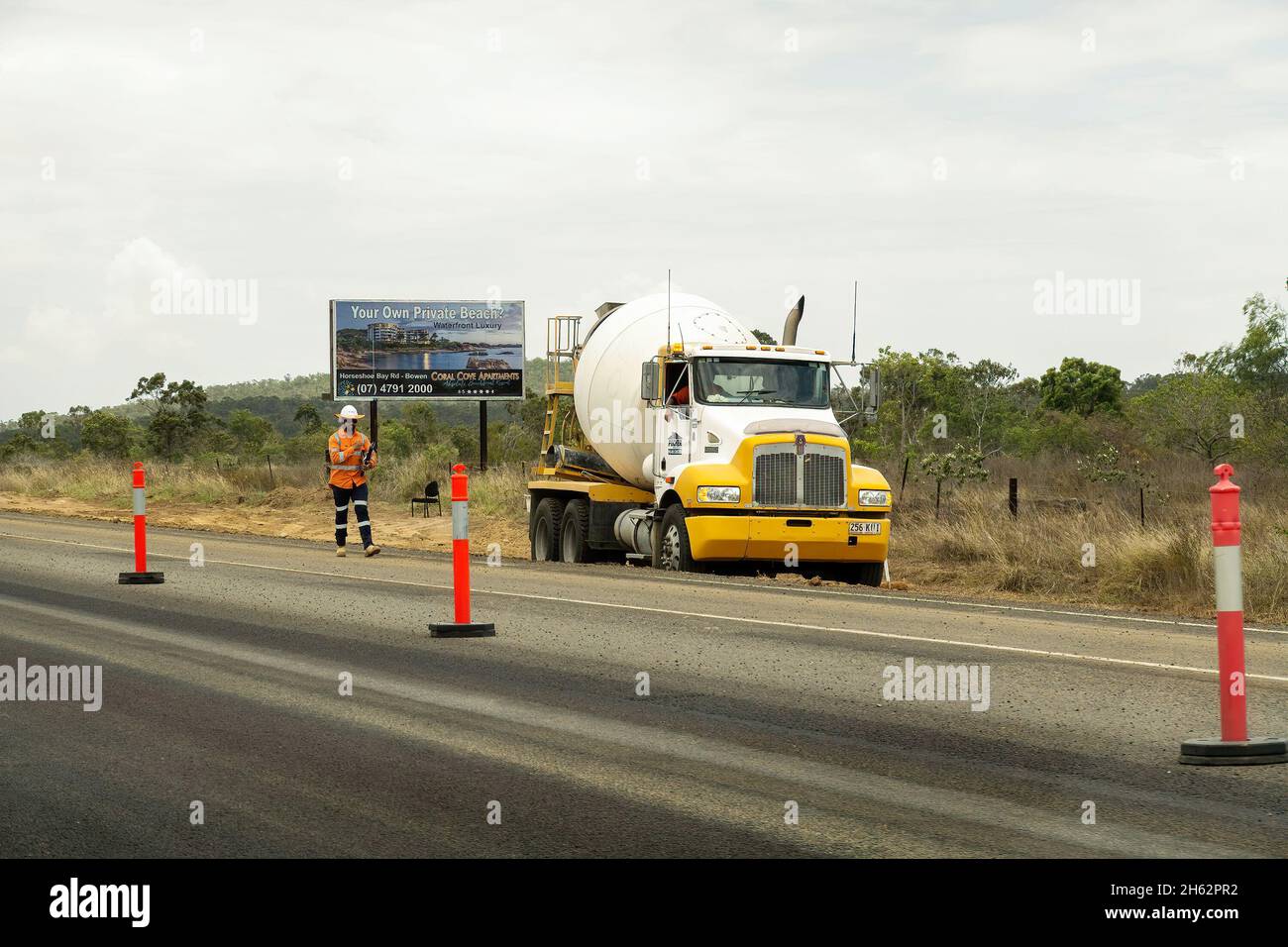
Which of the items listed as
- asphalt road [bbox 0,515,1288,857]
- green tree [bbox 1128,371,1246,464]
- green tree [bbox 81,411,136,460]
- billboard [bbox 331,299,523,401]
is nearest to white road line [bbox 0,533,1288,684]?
asphalt road [bbox 0,515,1288,857]

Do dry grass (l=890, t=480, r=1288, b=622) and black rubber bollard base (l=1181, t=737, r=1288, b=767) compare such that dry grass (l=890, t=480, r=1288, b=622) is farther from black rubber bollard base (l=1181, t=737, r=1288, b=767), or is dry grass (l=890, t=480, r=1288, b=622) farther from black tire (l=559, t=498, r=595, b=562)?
black rubber bollard base (l=1181, t=737, r=1288, b=767)

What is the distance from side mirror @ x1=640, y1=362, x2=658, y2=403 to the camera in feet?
65.0

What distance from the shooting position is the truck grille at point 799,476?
61.4ft

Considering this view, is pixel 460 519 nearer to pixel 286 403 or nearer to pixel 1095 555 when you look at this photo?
pixel 1095 555

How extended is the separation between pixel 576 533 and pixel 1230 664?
1648 centimetres

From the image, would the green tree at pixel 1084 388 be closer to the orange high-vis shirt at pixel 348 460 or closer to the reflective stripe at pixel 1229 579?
the orange high-vis shirt at pixel 348 460

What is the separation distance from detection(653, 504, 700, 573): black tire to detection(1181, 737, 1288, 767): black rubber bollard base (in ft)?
40.5

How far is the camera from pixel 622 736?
779 cm

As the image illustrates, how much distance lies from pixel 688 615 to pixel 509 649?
2663 millimetres

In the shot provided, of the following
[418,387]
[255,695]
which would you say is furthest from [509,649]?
[418,387]

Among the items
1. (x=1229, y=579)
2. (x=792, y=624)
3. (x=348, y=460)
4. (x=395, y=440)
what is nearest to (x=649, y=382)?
(x=348, y=460)

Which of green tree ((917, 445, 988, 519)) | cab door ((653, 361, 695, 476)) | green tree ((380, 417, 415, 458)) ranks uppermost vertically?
green tree ((380, 417, 415, 458))
